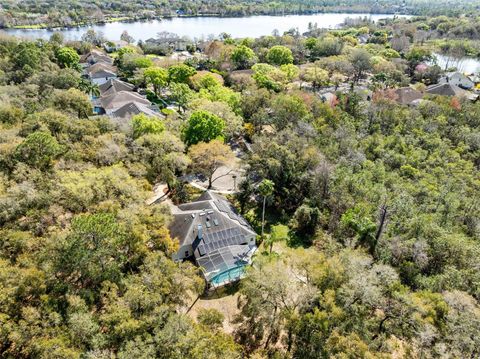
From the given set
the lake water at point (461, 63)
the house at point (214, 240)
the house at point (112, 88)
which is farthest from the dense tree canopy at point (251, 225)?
the lake water at point (461, 63)

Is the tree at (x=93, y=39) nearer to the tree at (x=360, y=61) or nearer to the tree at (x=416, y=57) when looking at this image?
the tree at (x=360, y=61)

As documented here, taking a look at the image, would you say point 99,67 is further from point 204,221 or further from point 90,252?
point 90,252

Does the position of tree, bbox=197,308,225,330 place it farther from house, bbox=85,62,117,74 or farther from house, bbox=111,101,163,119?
house, bbox=85,62,117,74

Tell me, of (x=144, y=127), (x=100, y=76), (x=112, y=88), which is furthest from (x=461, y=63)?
(x=144, y=127)

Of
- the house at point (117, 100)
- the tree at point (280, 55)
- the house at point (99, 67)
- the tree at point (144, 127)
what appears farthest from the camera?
the tree at point (280, 55)

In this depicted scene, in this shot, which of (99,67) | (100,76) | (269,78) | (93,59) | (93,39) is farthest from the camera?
(93,39)

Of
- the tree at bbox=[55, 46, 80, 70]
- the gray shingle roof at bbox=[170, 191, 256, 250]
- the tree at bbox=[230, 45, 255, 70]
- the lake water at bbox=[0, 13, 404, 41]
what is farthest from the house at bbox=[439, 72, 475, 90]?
the tree at bbox=[55, 46, 80, 70]

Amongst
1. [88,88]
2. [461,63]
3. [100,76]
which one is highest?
[88,88]
